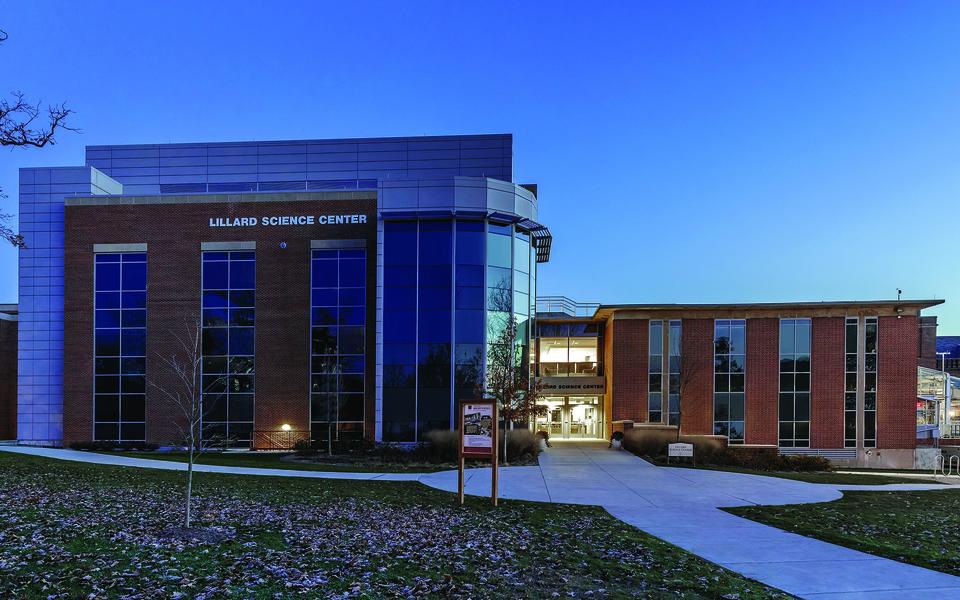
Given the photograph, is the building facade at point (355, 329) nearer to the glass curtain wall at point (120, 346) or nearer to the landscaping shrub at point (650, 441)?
the glass curtain wall at point (120, 346)

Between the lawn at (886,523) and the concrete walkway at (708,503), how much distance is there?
0.51 metres

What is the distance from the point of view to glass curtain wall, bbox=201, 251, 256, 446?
3291 cm

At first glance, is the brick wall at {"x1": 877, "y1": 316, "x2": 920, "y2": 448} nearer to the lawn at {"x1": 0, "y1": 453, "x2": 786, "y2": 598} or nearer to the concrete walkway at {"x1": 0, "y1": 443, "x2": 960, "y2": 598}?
the concrete walkway at {"x1": 0, "y1": 443, "x2": 960, "y2": 598}

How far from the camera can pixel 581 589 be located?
23.6ft

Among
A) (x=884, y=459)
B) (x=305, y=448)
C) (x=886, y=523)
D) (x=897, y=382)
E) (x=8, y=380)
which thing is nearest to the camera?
(x=886, y=523)

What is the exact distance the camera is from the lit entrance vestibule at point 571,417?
138ft

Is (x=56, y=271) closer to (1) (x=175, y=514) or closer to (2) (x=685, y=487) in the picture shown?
(1) (x=175, y=514)

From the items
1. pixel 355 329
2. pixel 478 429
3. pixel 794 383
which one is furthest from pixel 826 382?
pixel 478 429

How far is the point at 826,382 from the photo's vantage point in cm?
3528

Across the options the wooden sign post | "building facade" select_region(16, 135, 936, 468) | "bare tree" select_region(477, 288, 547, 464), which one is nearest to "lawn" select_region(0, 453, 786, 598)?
the wooden sign post

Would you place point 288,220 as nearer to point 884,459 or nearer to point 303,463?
point 303,463

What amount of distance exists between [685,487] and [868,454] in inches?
935

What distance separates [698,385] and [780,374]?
491 centimetres

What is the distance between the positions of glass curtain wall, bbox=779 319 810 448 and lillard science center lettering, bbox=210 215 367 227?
26052mm
